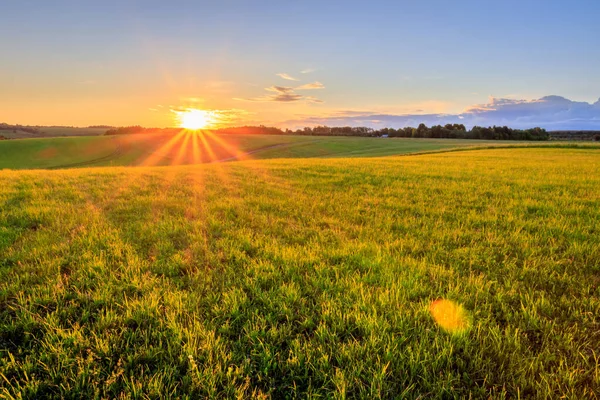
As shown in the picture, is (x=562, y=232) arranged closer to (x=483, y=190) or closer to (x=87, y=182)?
(x=483, y=190)

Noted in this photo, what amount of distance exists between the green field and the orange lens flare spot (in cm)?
5326

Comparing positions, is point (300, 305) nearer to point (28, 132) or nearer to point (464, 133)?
point (464, 133)

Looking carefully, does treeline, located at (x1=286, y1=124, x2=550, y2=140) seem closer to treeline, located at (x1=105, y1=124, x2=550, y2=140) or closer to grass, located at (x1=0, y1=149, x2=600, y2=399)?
treeline, located at (x1=105, y1=124, x2=550, y2=140)

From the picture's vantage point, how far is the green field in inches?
2325

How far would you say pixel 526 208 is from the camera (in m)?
6.52

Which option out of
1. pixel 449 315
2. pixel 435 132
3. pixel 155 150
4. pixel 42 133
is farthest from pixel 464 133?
pixel 42 133

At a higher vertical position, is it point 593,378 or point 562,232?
point 562,232

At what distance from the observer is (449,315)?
277 centimetres

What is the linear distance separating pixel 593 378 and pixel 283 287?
260 centimetres

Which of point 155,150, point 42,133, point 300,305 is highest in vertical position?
point 42,133

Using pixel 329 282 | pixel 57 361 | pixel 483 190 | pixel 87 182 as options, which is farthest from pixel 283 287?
pixel 87 182

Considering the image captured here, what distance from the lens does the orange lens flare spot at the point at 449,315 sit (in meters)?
2.57

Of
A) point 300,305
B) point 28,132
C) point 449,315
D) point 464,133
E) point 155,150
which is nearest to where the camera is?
point 449,315

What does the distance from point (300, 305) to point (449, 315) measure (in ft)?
4.77
